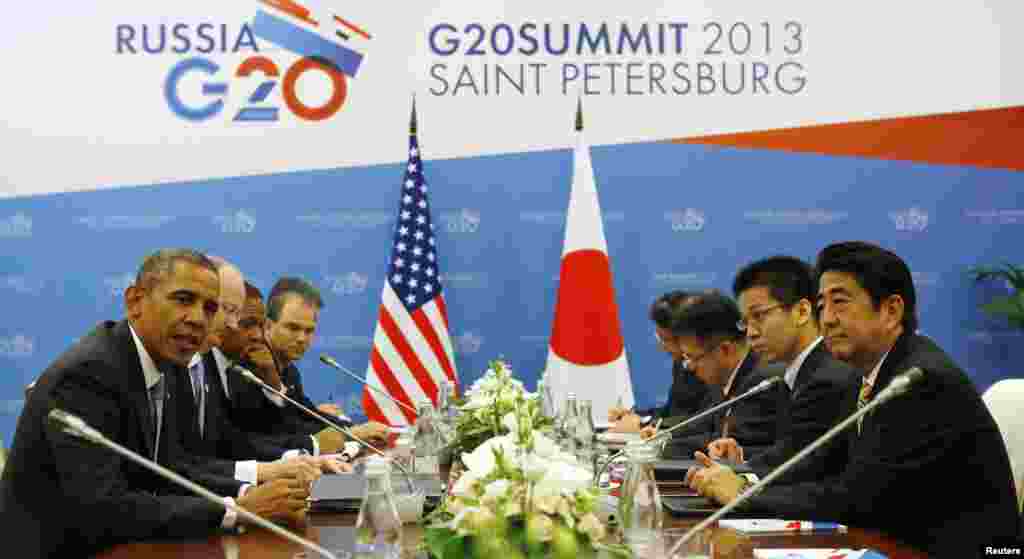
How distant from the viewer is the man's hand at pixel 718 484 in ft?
9.71

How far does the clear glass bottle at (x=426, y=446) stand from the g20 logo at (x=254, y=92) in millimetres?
3790

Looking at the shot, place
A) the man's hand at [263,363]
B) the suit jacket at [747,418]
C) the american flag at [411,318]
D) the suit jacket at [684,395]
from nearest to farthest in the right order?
the suit jacket at [747,418], the man's hand at [263,363], the suit jacket at [684,395], the american flag at [411,318]

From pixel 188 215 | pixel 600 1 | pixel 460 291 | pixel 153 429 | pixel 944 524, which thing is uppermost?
pixel 600 1

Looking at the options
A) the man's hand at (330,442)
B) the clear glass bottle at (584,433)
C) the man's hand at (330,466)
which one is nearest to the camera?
the clear glass bottle at (584,433)

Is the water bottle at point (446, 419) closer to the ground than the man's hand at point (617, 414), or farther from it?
farther from it

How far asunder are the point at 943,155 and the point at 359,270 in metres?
3.56

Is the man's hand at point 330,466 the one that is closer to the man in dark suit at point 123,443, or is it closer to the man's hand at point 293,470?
the man's hand at point 293,470

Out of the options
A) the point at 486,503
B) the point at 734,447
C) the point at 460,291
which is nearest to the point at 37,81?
the point at 460,291

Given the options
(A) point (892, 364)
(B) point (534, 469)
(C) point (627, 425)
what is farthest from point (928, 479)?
(C) point (627, 425)

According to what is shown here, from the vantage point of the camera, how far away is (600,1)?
7207 millimetres

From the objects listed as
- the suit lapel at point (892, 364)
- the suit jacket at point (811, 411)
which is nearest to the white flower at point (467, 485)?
the suit lapel at point (892, 364)

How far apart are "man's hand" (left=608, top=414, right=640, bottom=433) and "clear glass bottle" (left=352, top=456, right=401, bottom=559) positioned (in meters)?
3.14

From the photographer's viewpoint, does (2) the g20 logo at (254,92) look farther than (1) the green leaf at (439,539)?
Yes

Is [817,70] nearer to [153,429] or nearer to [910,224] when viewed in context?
[910,224]
